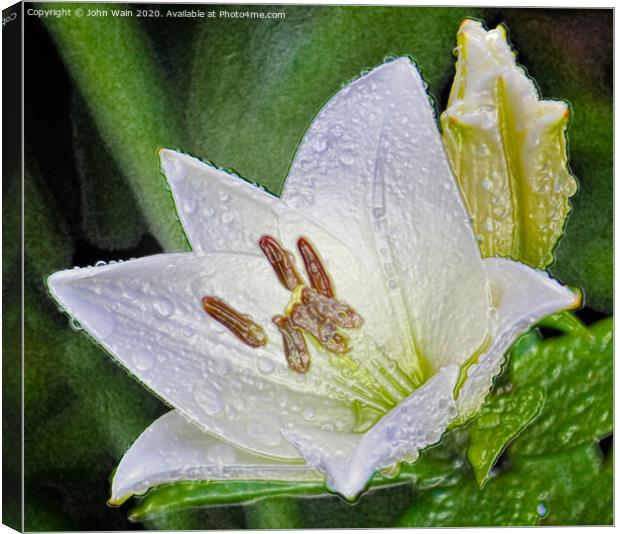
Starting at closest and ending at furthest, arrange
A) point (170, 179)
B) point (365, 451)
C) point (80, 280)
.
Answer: point (365, 451) → point (80, 280) → point (170, 179)

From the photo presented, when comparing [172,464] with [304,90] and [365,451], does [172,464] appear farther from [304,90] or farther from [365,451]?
[304,90]

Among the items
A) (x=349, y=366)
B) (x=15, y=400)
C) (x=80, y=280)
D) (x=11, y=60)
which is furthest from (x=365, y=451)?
(x=11, y=60)

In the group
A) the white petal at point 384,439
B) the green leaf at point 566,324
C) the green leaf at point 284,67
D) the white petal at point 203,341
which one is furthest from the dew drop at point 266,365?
the green leaf at point 566,324

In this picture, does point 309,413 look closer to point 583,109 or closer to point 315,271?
point 315,271

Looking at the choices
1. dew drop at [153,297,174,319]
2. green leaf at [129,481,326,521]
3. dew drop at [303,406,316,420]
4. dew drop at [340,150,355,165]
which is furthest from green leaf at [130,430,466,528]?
dew drop at [340,150,355,165]

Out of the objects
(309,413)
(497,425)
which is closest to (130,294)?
(309,413)

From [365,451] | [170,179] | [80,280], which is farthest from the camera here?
[170,179]

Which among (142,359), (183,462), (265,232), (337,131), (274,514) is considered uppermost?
(337,131)
